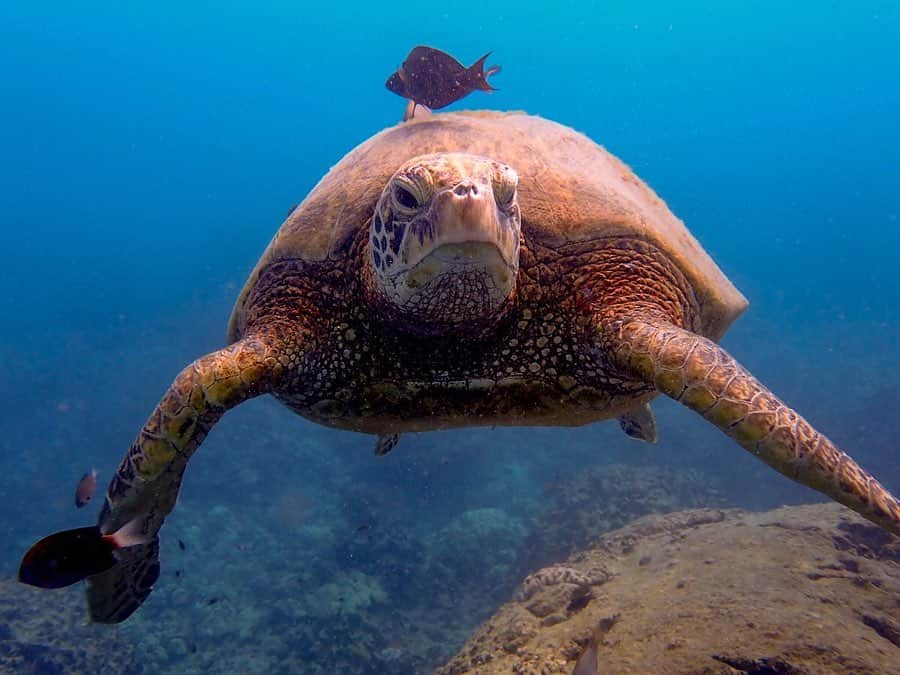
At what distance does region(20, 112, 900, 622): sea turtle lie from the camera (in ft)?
7.98

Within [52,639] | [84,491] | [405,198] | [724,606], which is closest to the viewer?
[405,198]

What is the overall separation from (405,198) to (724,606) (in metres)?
3.06

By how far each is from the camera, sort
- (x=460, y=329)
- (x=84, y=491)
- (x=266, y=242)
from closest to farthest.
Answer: (x=460, y=329)
(x=84, y=491)
(x=266, y=242)

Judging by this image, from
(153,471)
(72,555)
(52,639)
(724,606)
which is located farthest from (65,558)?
(52,639)

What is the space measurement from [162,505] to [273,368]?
3.91 feet

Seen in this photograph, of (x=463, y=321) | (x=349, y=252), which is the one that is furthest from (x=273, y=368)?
→ (x=463, y=321)

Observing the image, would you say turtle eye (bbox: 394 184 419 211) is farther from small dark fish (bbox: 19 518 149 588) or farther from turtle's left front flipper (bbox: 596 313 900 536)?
small dark fish (bbox: 19 518 149 588)

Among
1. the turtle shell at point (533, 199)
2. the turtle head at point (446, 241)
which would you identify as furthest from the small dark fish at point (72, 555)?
the turtle head at point (446, 241)

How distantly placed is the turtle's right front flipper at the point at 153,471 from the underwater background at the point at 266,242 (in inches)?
236

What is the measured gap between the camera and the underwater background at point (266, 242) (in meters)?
11.7

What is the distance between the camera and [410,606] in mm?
11484

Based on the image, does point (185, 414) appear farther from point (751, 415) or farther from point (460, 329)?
point (751, 415)

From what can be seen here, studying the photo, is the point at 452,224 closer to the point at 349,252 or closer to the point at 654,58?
the point at 349,252

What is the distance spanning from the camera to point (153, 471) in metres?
2.93
